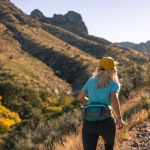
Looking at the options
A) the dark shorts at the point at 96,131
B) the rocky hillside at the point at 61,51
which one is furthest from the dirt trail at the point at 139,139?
the rocky hillside at the point at 61,51

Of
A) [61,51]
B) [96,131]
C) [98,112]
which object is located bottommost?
[96,131]

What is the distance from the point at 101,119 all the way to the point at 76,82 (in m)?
67.7

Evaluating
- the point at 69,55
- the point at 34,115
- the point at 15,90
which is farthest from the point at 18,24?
the point at 34,115

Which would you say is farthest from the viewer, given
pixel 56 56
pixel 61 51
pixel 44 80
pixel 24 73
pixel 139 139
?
pixel 61 51

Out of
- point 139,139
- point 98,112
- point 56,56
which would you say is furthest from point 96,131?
point 56,56

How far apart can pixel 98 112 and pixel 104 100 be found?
206 millimetres

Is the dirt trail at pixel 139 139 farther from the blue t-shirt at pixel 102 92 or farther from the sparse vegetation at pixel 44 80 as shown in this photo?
the blue t-shirt at pixel 102 92

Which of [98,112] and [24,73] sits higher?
[98,112]

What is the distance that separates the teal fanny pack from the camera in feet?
9.84

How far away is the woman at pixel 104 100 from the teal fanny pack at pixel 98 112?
56 mm

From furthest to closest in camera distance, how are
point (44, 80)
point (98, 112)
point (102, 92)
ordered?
point (44, 80), point (102, 92), point (98, 112)

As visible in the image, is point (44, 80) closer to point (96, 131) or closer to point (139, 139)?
point (139, 139)

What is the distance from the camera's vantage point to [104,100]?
3090 mm

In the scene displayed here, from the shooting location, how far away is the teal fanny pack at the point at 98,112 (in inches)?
118
